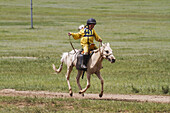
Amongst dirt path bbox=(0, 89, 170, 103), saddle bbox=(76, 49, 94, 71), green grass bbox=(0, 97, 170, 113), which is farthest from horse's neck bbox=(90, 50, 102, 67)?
dirt path bbox=(0, 89, 170, 103)

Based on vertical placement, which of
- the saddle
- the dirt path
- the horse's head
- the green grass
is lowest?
the dirt path

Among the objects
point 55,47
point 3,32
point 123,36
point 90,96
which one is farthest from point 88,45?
point 3,32

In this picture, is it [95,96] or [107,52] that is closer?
[107,52]

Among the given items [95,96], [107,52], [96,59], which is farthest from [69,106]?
[95,96]

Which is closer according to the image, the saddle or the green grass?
the green grass

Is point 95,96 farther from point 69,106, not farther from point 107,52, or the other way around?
point 69,106

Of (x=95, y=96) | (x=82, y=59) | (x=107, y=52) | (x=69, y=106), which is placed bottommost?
(x=95, y=96)

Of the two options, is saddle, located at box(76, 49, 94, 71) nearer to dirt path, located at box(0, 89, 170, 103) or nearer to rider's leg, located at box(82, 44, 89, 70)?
rider's leg, located at box(82, 44, 89, 70)

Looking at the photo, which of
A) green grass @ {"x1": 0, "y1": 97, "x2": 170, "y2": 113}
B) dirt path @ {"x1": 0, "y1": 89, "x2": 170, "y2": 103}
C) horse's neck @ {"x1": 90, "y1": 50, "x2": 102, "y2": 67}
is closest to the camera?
green grass @ {"x1": 0, "y1": 97, "x2": 170, "y2": 113}

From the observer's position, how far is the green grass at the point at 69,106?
11.2m

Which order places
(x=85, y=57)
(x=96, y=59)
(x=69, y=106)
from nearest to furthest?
(x=69, y=106), (x=96, y=59), (x=85, y=57)

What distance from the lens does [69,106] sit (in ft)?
38.8

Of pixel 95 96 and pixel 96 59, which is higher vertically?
pixel 96 59

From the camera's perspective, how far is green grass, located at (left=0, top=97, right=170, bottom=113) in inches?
442
